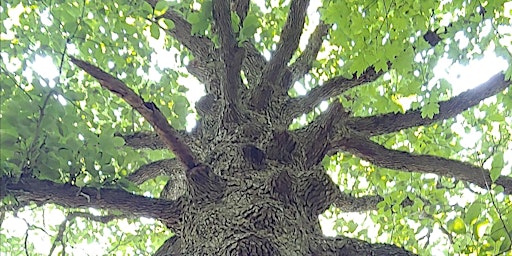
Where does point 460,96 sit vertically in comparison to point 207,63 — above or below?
below

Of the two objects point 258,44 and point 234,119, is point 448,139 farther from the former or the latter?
point 234,119

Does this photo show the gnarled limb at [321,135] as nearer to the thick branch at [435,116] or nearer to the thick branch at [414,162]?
the thick branch at [414,162]

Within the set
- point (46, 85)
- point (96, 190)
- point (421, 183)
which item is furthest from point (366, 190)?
point (46, 85)

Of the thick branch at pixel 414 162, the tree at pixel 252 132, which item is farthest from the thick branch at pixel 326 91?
the thick branch at pixel 414 162

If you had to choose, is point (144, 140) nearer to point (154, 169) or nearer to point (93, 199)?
point (154, 169)

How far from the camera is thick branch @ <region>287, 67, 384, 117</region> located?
312cm

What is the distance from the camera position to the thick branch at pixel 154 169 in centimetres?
316

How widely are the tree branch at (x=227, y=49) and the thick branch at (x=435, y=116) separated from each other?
32.5 inches

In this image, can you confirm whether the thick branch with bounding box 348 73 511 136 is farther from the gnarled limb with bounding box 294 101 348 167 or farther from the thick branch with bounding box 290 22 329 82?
the thick branch with bounding box 290 22 329 82

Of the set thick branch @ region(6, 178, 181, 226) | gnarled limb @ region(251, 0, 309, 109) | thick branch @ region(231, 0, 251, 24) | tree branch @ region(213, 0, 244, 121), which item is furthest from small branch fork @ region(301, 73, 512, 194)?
thick branch @ region(231, 0, 251, 24)

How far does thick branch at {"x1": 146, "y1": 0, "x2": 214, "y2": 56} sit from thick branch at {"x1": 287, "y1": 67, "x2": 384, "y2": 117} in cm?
70

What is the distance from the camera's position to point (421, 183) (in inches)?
141

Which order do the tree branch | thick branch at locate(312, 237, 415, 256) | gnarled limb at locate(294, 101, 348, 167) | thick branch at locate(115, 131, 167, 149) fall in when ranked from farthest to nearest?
thick branch at locate(115, 131, 167, 149) → gnarled limb at locate(294, 101, 348, 167) → the tree branch → thick branch at locate(312, 237, 415, 256)

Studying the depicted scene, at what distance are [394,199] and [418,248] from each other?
0.70 metres
